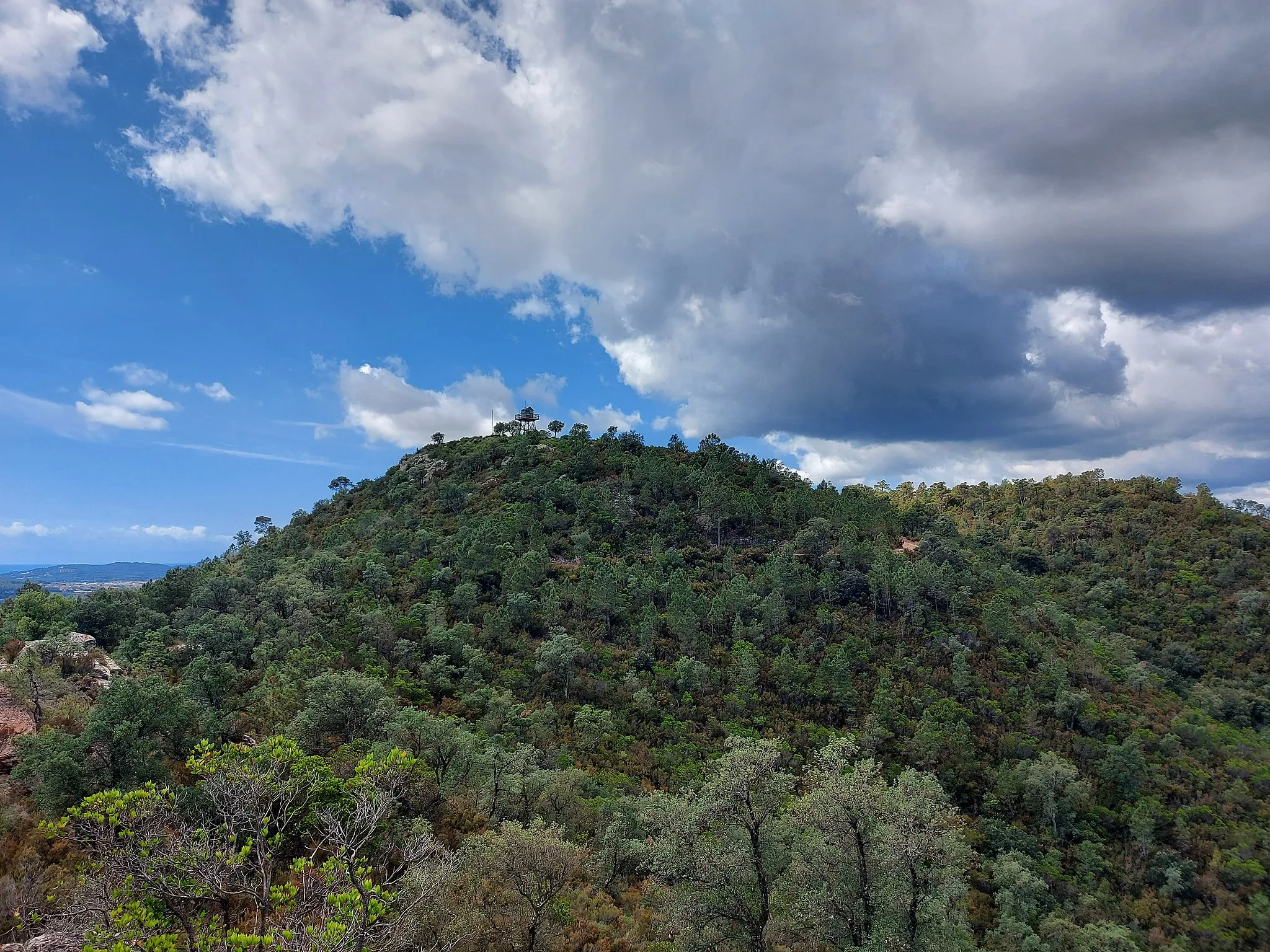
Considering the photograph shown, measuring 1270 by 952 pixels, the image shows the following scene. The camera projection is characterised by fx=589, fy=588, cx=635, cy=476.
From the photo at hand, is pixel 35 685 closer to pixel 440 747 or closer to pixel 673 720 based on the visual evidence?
pixel 440 747

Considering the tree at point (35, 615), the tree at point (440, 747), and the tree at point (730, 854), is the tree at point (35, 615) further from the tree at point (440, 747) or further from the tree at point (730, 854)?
the tree at point (730, 854)

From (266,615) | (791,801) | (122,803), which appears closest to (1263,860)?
(791,801)

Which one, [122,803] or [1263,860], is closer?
[122,803]

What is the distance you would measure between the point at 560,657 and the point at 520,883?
41010mm

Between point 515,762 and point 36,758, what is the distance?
22658 mm

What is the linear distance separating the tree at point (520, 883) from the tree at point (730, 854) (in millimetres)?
4529

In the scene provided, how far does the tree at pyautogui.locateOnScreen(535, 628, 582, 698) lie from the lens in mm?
62188

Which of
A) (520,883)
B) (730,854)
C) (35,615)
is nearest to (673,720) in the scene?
(730,854)

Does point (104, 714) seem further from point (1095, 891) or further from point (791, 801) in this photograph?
point (1095, 891)

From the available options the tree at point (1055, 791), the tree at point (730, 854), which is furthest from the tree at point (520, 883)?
the tree at point (1055, 791)

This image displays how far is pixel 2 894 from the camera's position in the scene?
Result: 1786 centimetres

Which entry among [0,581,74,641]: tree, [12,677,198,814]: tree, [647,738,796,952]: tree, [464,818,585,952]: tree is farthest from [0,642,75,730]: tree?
[647,738,796,952]: tree

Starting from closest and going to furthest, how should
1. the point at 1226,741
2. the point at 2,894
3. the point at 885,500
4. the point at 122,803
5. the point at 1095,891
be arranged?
the point at 122,803 → the point at 2,894 → the point at 1095,891 → the point at 1226,741 → the point at 885,500

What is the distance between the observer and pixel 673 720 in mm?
58000
